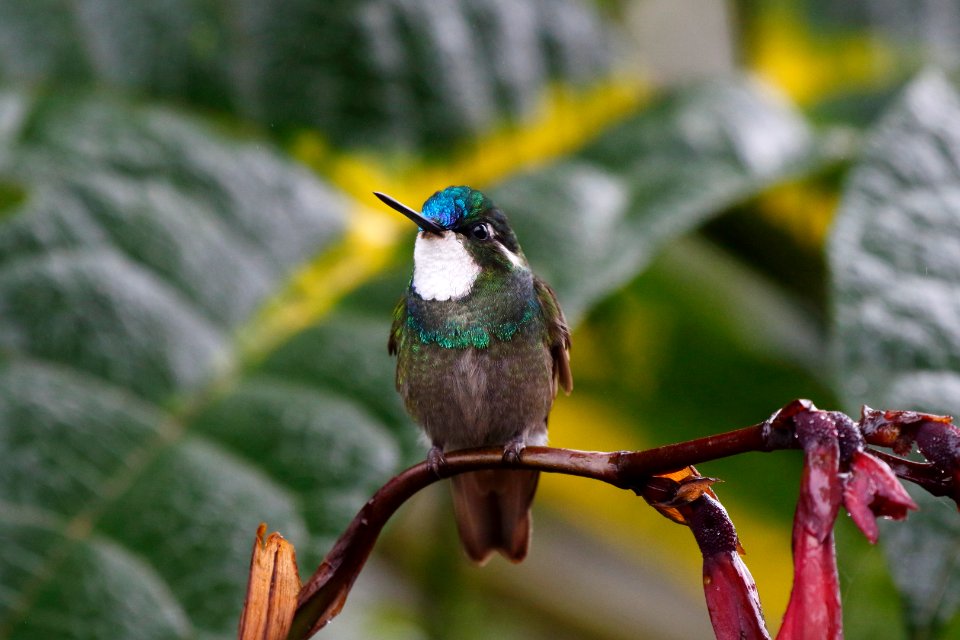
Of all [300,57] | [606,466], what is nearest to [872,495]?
[606,466]

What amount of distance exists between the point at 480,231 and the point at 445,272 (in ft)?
0.16

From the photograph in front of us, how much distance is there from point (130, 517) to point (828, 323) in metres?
0.94

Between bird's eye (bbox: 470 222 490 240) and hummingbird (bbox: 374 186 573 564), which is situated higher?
bird's eye (bbox: 470 222 490 240)

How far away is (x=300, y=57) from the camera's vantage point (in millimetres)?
1616

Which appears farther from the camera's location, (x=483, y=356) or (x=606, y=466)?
(x=483, y=356)

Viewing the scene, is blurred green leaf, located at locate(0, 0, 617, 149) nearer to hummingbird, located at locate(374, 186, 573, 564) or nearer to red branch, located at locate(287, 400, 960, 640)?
hummingbird, located at locate(374, 186, 573, 564)

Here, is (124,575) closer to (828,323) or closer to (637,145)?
(637,145)

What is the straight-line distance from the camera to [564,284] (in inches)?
46.5

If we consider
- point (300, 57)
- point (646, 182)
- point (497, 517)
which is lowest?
point (497, 517)

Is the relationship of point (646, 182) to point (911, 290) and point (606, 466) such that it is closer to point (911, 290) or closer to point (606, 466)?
point (911, 290)

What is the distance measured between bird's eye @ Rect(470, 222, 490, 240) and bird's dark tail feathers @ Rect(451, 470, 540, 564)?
8.2 inches

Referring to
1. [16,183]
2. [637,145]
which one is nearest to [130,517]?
[16,183]

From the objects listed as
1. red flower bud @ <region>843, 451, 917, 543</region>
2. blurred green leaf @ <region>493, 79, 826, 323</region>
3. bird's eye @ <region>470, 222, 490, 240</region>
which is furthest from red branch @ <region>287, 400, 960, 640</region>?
blurred green leaf @ <region>493, 79, 826, 323</region>

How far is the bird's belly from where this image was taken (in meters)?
1.00
